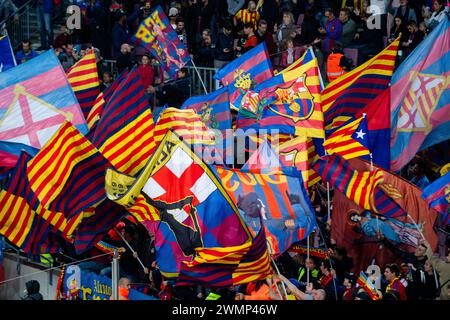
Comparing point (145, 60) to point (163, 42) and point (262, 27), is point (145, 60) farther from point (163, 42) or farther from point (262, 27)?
point (262, 27)

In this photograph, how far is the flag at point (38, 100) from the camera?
88.5 ft

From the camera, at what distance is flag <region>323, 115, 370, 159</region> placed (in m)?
24.5

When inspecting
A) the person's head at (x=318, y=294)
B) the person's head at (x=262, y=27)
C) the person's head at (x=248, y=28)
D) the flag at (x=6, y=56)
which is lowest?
the person's head at (x=318, y=294)

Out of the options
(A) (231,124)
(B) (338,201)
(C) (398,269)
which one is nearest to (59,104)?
(A) (231,124)

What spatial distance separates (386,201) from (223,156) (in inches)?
169

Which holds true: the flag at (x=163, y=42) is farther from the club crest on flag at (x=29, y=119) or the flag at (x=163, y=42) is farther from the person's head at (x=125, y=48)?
the club crest on flag at (x=29, y=119)

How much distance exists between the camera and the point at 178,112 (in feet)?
86.2

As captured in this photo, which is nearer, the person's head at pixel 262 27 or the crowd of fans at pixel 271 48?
the crowd of fans at pixel 271 48

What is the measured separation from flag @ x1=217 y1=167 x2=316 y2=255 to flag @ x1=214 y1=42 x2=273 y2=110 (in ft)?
13.5

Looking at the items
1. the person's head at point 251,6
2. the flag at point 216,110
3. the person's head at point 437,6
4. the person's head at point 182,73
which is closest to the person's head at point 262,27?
the person's head at point 251,6

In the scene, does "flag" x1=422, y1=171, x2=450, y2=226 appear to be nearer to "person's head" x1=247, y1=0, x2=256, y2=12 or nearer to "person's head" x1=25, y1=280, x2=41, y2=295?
"person's head" x1=25, y1=280, x2=41, y2=295

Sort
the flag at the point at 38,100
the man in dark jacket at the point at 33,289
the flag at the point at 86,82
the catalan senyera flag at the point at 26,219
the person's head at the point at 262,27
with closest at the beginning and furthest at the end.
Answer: the man in dark jacket at the point at 33,289
the catalan senyera flag at the point at 26,219
the flag at the point at 38,100
the flag at the point at 86,82
the person's head at the point at 262,27

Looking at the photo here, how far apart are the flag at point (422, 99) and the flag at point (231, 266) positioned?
4.93 metres

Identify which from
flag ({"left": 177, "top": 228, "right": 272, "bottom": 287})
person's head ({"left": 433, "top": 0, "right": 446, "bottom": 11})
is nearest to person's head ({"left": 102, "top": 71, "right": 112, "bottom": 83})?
person's head ({"left": 433, "top": 0, "right": 446, "bottom": 11})
